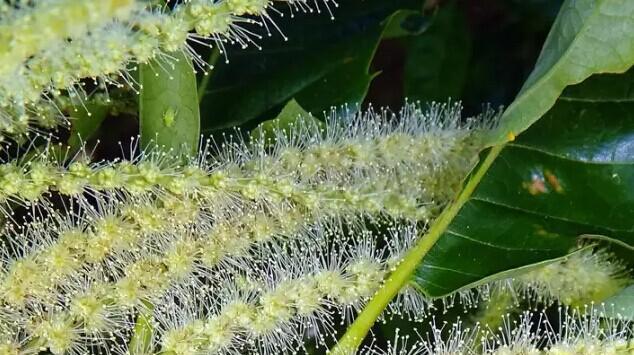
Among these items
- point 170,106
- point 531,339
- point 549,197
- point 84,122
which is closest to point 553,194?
point 549,197

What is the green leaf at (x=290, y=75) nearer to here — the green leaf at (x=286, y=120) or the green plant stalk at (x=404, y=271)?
the green leaf at (x=286, y=120)

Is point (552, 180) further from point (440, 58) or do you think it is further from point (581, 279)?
point (440, 58)

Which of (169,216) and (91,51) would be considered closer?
(91,51)

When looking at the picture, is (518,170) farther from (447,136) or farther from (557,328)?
(557,328)

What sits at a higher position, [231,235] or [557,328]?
[231,235]

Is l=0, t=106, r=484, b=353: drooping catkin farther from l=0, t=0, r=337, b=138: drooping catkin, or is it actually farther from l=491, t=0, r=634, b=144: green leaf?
l=491, t=0, r=634, b=144: green leaf

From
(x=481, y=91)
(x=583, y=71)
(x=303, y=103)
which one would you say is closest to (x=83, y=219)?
(x=303, y=103)

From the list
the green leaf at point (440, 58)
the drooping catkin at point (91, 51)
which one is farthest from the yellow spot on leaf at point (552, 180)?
the drooping catkin at point (91, 51)
